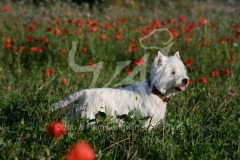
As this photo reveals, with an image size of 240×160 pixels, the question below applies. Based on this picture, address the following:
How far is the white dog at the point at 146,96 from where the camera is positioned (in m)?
5.34

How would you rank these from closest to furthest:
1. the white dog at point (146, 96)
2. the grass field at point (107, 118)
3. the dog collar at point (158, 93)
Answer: the grass field at point (107, 118)
the white dog at point (146, 96)
the dog collar at point (158, 93)

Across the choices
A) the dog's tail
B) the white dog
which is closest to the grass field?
the dog's tail

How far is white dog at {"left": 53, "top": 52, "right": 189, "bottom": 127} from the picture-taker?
5340 millimetres

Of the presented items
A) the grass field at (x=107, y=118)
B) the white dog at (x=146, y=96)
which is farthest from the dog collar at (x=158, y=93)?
the grass field at (x=107, y=118)

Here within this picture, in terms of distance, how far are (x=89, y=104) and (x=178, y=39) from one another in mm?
5587

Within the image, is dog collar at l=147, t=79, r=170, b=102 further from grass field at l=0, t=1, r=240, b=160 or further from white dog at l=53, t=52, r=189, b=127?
grass field at l=0, t=1, r=240, b=160

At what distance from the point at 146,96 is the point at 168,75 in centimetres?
37

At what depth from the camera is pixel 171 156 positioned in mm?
3863

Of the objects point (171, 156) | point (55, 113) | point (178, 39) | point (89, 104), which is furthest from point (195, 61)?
point (171, 156)

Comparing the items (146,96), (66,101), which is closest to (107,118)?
(66,101)

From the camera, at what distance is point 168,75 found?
5406 mm

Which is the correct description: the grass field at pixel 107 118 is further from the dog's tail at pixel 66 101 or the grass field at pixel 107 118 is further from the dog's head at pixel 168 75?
the dog's head at pixel 168 75

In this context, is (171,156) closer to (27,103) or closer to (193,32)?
(27,103)

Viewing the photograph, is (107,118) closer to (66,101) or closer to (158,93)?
(66,101)
